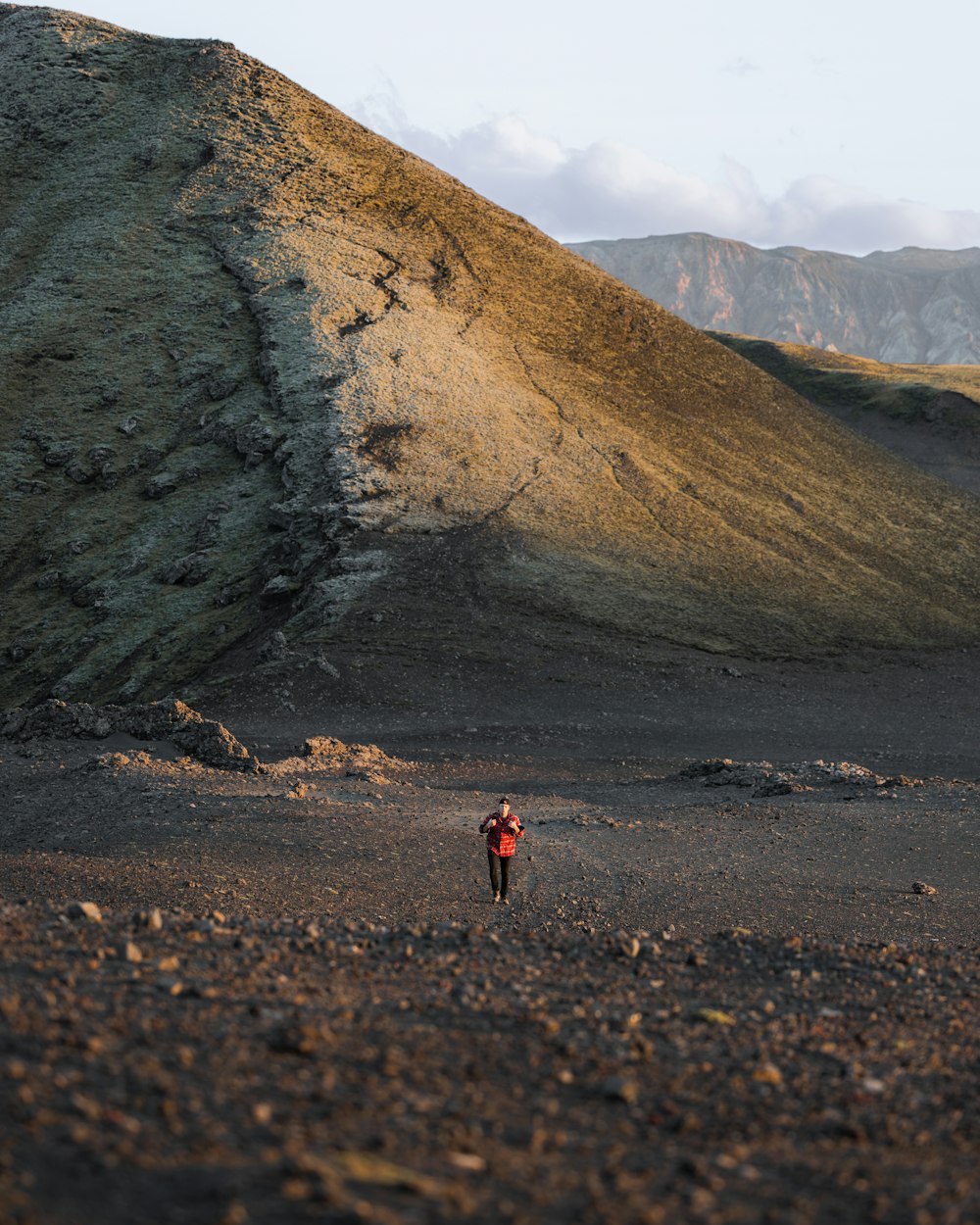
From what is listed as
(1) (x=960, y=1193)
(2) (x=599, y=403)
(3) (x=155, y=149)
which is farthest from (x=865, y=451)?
(1) (x=960, y=1193)

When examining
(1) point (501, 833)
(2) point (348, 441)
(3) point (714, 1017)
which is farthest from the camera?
(2) point (348, 441)

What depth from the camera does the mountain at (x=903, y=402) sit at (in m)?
78.6

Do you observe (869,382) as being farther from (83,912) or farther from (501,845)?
(83,912)

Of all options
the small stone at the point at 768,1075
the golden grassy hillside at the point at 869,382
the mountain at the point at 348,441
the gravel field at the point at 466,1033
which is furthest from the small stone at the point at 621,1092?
the golden grassy hillside at the point at 869,382

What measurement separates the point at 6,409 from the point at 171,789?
34.5 meters

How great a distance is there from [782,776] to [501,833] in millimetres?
10256

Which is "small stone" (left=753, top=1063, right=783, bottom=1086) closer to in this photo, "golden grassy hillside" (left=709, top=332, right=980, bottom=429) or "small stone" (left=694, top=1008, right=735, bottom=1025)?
"small stone" (left=694, top=1008, right=735, bottom=1025)

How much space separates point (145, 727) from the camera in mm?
23828

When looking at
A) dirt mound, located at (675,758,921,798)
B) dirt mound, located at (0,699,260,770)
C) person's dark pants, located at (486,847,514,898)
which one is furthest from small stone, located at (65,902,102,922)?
dirt mound, located at (675,758,921,798)

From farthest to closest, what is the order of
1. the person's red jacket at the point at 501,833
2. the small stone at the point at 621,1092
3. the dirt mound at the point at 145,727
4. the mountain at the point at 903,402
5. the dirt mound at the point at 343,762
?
the mountain at the point at 903,402 → the dirt mound at the point at 343,762 → the dirt mound at the point at 145,727 → the person's red jacket at the point at 501,833 → the small stone at the point at 621,1092

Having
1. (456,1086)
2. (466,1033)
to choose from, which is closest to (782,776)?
(466,1033)

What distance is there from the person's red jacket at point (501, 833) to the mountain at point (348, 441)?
1665 cm

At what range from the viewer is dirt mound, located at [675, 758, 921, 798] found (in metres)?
23.0

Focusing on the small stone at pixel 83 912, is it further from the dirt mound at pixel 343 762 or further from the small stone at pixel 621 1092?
→ the dirt mound at pixel 343 762
